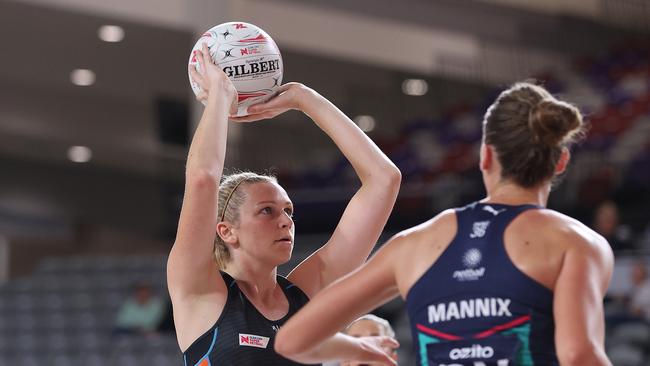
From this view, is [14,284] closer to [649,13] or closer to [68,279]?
[68,279]

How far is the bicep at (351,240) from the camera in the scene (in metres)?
2.98

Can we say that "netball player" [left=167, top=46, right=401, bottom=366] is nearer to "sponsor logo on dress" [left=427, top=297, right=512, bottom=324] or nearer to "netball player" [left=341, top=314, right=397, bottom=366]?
"sponsor logo on dress" [left=427, top=297, right=512, bottom=324]

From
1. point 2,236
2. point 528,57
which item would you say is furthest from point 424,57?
point 2,236

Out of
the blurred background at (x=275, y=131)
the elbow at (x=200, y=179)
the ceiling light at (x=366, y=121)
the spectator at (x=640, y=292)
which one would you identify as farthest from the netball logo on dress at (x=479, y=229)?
the ceiling light at (x=366, y=121)

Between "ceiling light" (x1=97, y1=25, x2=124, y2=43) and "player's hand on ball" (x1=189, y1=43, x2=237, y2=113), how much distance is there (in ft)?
35.7

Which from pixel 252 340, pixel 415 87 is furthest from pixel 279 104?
pixel 415 87

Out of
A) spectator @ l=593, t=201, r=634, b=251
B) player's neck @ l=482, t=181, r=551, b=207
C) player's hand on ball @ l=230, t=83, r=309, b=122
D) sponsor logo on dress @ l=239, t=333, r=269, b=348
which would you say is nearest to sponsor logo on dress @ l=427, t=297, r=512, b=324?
player's neck @ l=482, t=181, r=551, b=207

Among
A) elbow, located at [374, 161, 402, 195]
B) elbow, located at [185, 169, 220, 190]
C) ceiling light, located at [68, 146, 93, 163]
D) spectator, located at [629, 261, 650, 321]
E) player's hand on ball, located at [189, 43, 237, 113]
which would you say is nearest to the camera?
elbow, located at [185, 169, 220, 190]

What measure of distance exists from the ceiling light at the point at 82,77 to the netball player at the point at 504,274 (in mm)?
14237

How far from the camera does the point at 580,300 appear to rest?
1908 mm

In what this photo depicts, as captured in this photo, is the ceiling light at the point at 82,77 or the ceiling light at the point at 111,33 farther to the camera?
the ceiling light at the point at 82,77

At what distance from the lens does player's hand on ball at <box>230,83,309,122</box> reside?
301cm

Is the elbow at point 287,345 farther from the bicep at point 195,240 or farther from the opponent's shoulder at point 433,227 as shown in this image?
the bicep at point 195,240

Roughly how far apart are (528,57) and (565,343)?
55.0 feet
